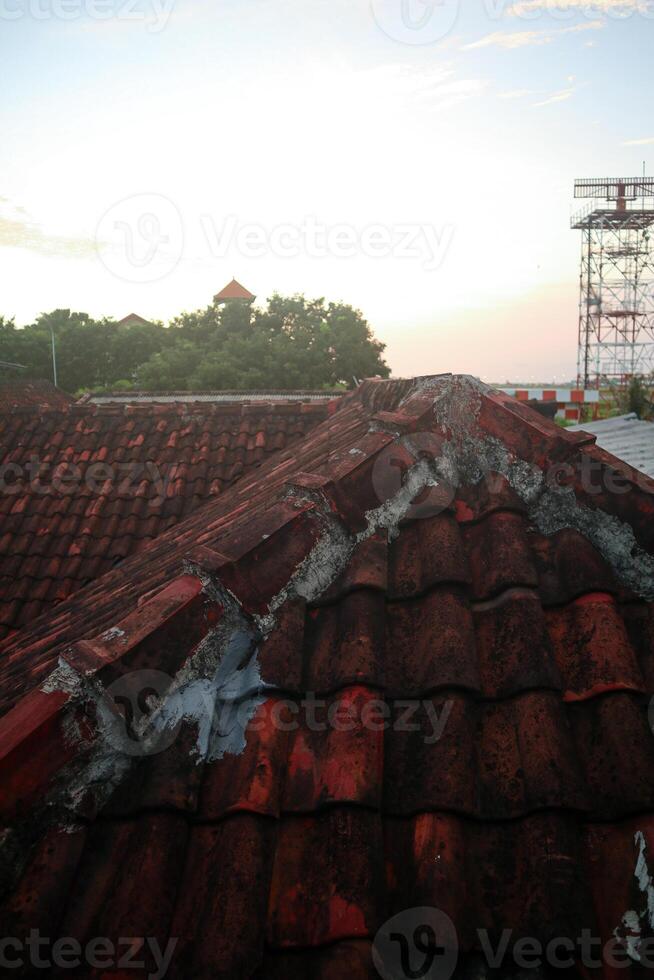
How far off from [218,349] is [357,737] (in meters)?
34.6

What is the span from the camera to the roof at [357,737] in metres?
1.39

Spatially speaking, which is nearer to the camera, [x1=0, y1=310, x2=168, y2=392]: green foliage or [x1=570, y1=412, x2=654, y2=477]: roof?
[x1=570, y1=412, x2=654, y2=477]: roof

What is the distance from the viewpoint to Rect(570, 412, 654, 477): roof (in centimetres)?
738

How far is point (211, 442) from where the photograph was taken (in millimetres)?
7117

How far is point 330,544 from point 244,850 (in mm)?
984

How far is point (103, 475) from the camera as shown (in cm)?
676

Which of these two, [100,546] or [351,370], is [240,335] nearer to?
[351,370]

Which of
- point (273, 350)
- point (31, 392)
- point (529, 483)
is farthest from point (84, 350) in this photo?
point (529, 483)

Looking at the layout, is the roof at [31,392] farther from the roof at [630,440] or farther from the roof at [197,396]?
the roof at [630,440]

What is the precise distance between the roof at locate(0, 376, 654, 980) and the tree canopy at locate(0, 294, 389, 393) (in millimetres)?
29914

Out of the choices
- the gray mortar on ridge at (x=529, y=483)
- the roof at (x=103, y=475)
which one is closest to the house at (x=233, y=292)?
the roof at (x=103, y=475)

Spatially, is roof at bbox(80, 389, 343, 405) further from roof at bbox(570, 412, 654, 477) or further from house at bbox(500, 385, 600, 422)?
roof at bbox(570, 412, 654, 477)

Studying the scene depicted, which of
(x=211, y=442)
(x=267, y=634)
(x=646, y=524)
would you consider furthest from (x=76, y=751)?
(x=211, y=442)

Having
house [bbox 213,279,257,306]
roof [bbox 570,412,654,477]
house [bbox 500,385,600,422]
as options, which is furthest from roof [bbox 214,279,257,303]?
roof [bbox 570,412,654,477]
